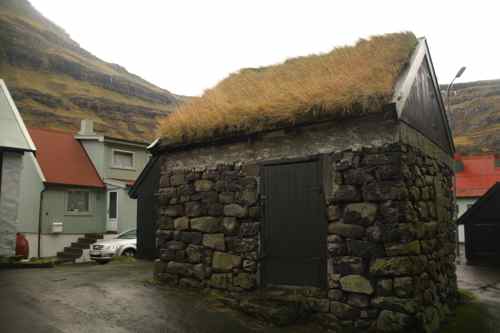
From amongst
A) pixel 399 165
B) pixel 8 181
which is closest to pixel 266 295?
pixel 399 165

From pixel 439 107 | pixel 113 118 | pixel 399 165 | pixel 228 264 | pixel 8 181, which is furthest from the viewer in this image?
pixel 113 118

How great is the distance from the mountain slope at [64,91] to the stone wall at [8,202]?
51778 mm

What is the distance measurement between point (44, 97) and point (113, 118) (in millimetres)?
11005

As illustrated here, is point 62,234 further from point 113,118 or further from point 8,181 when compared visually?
point 113,118

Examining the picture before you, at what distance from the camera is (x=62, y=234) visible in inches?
861

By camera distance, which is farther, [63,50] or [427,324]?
[63,50]

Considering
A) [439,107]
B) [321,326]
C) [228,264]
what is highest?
[439,107]

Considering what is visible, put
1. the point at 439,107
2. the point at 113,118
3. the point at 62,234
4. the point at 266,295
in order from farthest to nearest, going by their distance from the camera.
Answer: the point at 113,118
the point at 62,234
the point at 439,107
the point at 266,295

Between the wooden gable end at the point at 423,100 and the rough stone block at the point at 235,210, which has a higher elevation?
the wooden gable end at the point at 423,100

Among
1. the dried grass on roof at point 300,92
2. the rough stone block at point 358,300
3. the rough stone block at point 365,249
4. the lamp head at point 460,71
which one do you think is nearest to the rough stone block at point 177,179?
the dried grass on roof at point 300,92

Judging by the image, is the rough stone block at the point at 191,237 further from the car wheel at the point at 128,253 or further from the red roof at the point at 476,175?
the red roof at the point at 476,175

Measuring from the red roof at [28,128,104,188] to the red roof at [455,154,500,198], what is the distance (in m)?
23.3

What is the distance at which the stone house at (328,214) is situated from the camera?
5.95 meters

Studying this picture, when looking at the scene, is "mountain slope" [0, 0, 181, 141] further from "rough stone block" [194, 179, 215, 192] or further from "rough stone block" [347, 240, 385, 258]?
"rough stone block" [347, 240, 385, 258]
